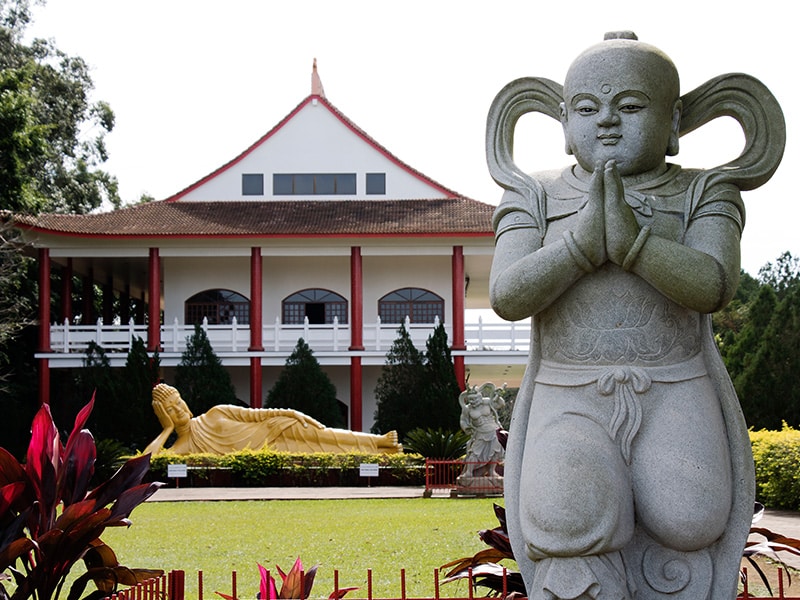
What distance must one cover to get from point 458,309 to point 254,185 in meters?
7.30

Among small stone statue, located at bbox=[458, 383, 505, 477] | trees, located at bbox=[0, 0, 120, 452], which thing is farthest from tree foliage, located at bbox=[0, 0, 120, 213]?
small stone statue, located at bbox=[458, 383, 505, 477]

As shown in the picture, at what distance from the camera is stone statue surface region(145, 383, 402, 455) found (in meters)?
21.8

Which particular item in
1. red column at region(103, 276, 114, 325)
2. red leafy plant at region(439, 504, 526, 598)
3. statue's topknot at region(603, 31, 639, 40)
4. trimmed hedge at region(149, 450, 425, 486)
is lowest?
trimmed hedge at region(149, 450, 425, 486)

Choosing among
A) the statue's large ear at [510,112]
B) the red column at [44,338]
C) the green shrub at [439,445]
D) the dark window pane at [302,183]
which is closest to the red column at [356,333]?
the dark window pane at [302,183]

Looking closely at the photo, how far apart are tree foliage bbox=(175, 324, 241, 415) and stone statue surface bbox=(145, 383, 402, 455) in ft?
13.7

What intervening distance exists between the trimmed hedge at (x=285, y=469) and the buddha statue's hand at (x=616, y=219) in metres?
17.3

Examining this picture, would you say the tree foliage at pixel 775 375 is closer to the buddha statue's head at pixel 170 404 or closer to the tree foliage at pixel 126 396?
the buddha statue's head at pixel 170 404

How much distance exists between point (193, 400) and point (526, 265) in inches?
924

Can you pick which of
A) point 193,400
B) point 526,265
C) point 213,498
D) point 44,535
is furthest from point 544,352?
point 193,400

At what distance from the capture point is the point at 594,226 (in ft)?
12.2

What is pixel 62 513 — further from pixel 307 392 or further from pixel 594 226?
pixel 307 392

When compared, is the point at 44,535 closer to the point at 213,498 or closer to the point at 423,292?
the point at 213,498

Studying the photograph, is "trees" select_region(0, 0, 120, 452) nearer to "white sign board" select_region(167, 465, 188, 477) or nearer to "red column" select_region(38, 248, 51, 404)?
"red column" select_region(38, 248, 51, 404)

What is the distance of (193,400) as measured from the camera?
26500 millimetres
